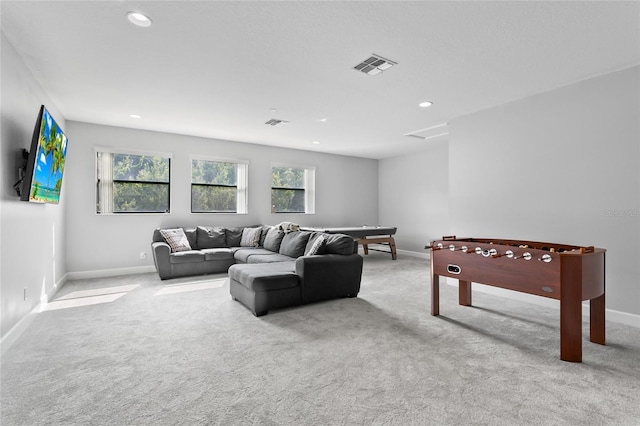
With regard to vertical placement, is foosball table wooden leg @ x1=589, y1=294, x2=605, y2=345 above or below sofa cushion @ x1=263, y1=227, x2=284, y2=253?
below

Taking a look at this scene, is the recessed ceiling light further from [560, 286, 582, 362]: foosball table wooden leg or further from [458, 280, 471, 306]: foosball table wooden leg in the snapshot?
[458, 280, 471, 306]: foosball table wooden leg

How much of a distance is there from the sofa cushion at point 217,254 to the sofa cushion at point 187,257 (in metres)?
0.09

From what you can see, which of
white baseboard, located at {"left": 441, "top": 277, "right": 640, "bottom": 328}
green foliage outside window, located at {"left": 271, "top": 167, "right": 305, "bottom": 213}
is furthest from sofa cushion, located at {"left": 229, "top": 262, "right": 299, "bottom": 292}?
green foliage outside window, located at {"left": 271, "top": 167, "right": 305, "bottom": 213}

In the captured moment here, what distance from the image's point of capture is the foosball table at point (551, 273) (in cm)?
239

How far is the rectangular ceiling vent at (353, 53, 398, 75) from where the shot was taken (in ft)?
10.0

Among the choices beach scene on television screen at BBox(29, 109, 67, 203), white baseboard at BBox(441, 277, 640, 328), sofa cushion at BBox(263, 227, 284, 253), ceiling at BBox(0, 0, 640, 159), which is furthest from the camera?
sofa cushion at BBox(263, 227, 284, 253)

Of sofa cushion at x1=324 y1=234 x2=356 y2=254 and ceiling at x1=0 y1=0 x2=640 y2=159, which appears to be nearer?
ceiling at x1=0 y1=0 x2=640 y2=159

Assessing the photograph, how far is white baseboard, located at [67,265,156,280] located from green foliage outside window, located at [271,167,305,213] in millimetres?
2773

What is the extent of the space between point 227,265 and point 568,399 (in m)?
4.94

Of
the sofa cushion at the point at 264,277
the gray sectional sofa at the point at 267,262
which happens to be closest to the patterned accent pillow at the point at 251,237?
the gray sectional sofa at the point at 267,262

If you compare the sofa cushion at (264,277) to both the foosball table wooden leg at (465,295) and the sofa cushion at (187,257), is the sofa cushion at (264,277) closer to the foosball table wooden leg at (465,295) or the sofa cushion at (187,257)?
the sofa cushion at (187,257)

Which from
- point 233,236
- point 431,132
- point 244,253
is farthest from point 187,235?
point 431,132

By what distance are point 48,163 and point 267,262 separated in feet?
8.83

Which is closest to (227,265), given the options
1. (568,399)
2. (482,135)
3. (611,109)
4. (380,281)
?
(380,281)
